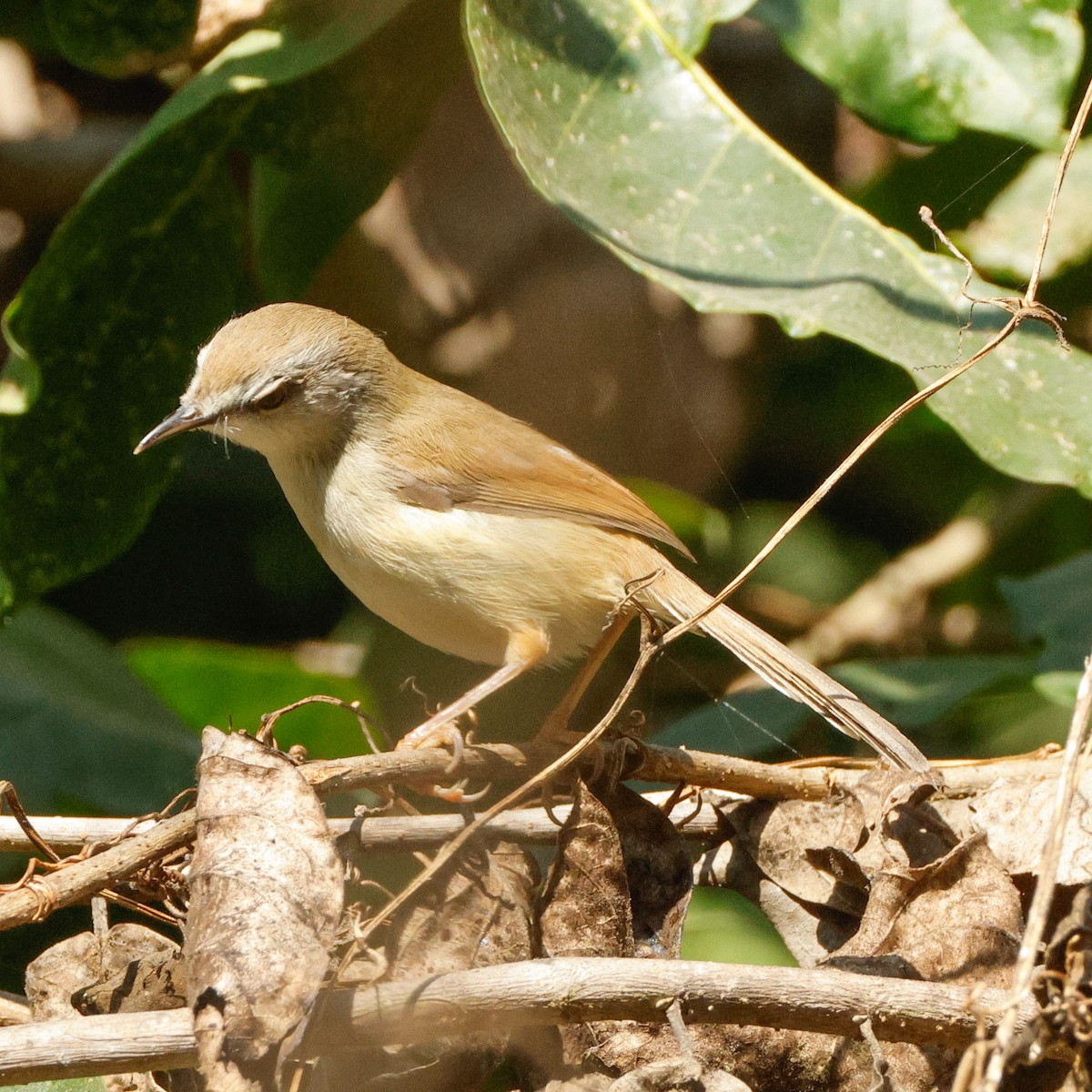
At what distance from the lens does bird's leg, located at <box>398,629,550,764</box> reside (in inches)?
115

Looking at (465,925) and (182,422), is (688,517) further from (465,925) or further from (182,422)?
(465,925)

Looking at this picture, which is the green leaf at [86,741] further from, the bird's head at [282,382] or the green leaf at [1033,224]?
the green leaf at [1033,224]

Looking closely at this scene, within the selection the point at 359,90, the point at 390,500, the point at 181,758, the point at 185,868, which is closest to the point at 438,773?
the point at 185,868

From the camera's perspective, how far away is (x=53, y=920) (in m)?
3.54

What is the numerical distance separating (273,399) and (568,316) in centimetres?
169

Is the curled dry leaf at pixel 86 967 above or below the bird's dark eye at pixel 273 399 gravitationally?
below

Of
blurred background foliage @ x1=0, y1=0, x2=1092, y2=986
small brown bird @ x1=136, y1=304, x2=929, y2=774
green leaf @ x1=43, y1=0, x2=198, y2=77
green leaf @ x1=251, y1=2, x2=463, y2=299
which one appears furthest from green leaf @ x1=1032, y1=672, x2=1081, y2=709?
green leaf @ x1=43, y1=0, x2=198, y2=77

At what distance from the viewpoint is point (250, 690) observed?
3764 mm

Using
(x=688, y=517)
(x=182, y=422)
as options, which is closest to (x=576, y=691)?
(x=182, y=422)

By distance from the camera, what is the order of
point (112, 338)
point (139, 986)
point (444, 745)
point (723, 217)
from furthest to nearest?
point (112, 338) < point (723, 217) < point (444, 745) < point (139, 986)

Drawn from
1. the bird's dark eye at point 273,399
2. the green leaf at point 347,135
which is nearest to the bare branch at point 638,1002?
the bird's dark eye at point 273,399

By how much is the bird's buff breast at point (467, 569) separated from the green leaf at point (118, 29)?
5.23ft

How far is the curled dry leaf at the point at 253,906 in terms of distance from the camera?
6.07 feet

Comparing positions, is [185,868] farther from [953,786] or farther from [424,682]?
[424,682]
